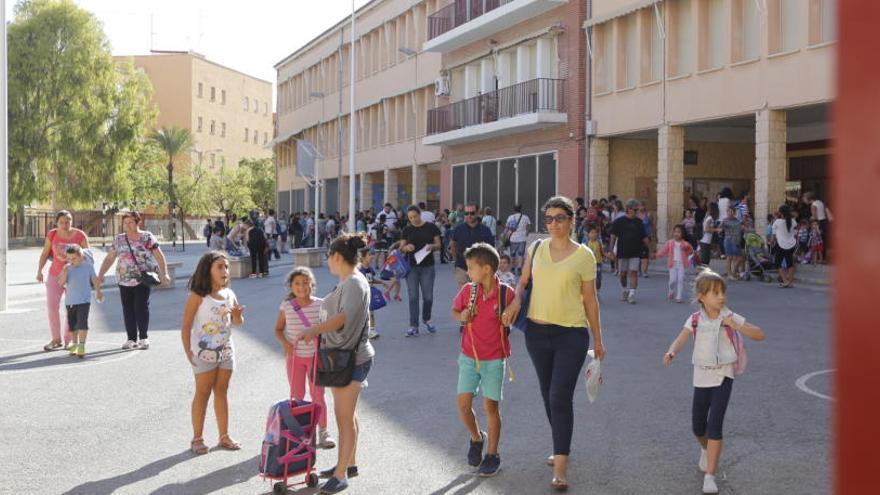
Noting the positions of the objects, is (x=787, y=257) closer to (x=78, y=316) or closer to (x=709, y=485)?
(x=78, y=316)

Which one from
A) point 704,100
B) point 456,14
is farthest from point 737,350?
point 456,14

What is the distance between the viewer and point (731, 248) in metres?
21.3

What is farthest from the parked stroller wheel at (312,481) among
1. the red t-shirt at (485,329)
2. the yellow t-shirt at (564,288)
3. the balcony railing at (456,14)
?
the balcony railing at (456,14)

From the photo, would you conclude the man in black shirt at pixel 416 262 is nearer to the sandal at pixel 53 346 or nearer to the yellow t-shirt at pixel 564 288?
the sandal at pixel 53 346

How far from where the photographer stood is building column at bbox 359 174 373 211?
52062 millimetres

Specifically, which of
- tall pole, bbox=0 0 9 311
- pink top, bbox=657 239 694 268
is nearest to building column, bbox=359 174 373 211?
tall pole, bbox=0 0 9 311

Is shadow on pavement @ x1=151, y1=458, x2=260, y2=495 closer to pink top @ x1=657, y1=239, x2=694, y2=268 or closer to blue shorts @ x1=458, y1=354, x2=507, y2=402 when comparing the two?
blue shorts @ x1=458, y1=354, x2=507, y2=402

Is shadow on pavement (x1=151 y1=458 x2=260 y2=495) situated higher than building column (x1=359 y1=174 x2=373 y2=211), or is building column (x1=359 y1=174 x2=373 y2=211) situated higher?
building column (x1=359 y1=174 x2=373 y2=211)

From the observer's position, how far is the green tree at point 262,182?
88000 millimetres

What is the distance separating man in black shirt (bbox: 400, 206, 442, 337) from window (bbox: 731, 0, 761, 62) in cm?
1382

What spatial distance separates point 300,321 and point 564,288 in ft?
5.58

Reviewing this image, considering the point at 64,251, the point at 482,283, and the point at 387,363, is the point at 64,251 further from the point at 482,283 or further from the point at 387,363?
the point at 482,283

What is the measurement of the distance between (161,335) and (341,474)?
28.3 ft

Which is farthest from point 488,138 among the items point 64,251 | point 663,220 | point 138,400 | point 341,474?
point 341,474
